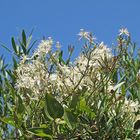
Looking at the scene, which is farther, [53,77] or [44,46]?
[44,46]

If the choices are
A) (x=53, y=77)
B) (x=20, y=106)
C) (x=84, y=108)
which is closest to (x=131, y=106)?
(x=84, y=108)

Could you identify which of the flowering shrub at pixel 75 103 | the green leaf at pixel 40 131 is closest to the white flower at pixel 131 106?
the flowering shrub at pixel 75 103

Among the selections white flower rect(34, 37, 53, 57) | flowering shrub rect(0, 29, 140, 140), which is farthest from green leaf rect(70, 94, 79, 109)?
white flower rect(34, 37, 53, 57)

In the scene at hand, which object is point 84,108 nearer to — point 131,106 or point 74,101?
point 74,101

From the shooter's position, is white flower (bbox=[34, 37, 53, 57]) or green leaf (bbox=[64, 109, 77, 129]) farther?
white flower (bbox=[34, 37, 53, 57])

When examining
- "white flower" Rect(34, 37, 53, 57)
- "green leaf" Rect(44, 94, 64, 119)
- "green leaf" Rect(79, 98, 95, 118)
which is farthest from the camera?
"white flower" Rect(34, 37, 53, 57)

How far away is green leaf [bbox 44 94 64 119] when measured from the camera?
2.11 meters

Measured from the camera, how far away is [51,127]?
2.23 meters

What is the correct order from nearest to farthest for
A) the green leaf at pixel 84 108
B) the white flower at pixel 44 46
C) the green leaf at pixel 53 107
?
the green leaf at pixel 53 107 → the green leaf at pixel 84 108 → the white flower at pixel 44 46

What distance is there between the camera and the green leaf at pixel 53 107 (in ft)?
6.91

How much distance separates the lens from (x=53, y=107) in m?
2.13

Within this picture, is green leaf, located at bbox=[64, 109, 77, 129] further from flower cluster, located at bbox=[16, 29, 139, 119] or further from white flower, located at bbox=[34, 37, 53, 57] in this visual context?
white flower, located at bbox=[34, 37, 53, 57]

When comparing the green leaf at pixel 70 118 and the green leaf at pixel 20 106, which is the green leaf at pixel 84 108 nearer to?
the green leaf at pixel 70 118

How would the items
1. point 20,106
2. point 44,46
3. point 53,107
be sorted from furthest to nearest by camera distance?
point 44,46 < point 20,106 < point 53,107
